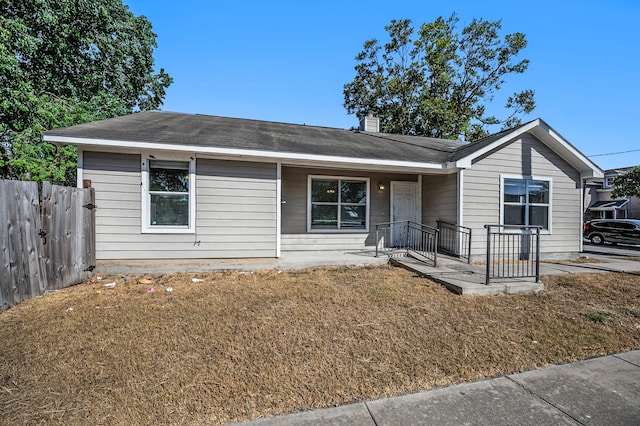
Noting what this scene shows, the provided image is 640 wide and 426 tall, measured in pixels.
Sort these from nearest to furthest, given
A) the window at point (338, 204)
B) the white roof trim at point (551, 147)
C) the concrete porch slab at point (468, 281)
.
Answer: the concrete porch slab at point (468, 281) → the white roof trim at point (551, 147) → the window at point (338, 204)

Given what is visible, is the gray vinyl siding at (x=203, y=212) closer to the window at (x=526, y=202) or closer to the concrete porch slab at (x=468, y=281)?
the concrete porch slab at (x=468, y=281)

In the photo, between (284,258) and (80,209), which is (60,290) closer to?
(80,209)

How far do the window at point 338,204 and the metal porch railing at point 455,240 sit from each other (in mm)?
2312

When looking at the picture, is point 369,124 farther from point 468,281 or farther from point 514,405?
point 514,405

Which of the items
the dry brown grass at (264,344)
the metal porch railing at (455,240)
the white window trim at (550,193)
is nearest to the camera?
the dry brown grass at (264,344)

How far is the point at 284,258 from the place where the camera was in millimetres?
7316

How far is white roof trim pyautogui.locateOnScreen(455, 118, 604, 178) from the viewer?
25.8 feet

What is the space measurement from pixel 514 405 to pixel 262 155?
5793mm

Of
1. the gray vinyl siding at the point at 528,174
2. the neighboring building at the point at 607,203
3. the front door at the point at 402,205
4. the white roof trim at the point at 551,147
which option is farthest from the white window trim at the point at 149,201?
the neighboring building at the point at 607,203

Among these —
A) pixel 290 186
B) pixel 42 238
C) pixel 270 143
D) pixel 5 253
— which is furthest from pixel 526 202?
pixel 5 253

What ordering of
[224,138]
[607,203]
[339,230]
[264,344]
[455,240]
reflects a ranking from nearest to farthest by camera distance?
[264,344]
[224,138]
[455,240]
[339,230]
[607,203]

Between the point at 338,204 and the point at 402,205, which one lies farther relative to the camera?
the point at 402,205

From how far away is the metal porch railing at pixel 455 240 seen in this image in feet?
26.5

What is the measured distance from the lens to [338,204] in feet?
30.0
